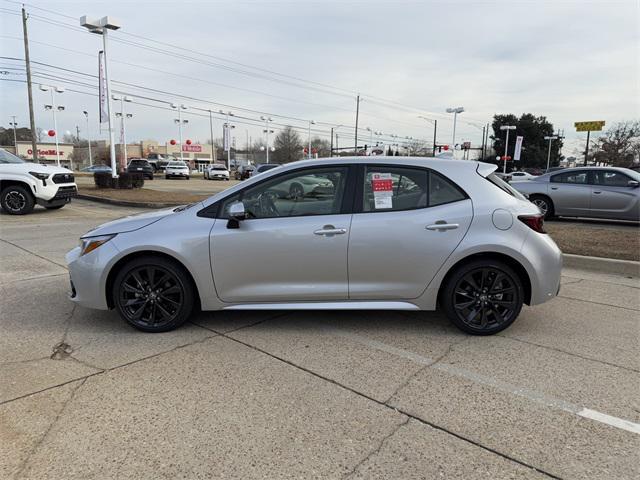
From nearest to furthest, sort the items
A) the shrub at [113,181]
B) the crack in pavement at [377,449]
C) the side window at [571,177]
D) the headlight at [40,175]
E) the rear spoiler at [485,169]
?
the crack in pavement at [377,449] → the rear spoiler at [485,169] → the side window at [571,177] → the headlight at [40,175] → the shrub at [113,181]

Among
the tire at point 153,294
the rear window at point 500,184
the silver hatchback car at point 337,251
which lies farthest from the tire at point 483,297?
the tire at point 153,294

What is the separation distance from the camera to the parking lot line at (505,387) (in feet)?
9.42

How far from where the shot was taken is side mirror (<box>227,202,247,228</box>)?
13.1ft

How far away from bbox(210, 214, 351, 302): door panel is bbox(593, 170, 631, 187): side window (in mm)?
9396

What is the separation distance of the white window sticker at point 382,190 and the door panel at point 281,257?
0.32 meters


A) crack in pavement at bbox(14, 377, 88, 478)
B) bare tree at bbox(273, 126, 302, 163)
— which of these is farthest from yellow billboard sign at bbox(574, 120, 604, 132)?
crack in pavement at bbox(14, 377, 88, 478)

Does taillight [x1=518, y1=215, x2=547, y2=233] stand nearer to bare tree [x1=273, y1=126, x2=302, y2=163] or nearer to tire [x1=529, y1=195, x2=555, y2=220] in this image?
tire [x1=529, y1=195, x2=555, y2=220]

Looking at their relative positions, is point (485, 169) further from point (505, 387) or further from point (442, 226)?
point (505, 387)

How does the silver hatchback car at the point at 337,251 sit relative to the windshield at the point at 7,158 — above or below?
below

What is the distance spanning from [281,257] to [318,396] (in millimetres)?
1346

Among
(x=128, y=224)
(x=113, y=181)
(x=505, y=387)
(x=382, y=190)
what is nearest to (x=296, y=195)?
(x=382, y=190)

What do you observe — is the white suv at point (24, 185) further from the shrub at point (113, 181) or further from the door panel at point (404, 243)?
the door panel at point (404, 243)

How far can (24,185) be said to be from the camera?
12273 millimetres

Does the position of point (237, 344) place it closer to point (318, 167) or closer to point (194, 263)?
point (194, 263)
